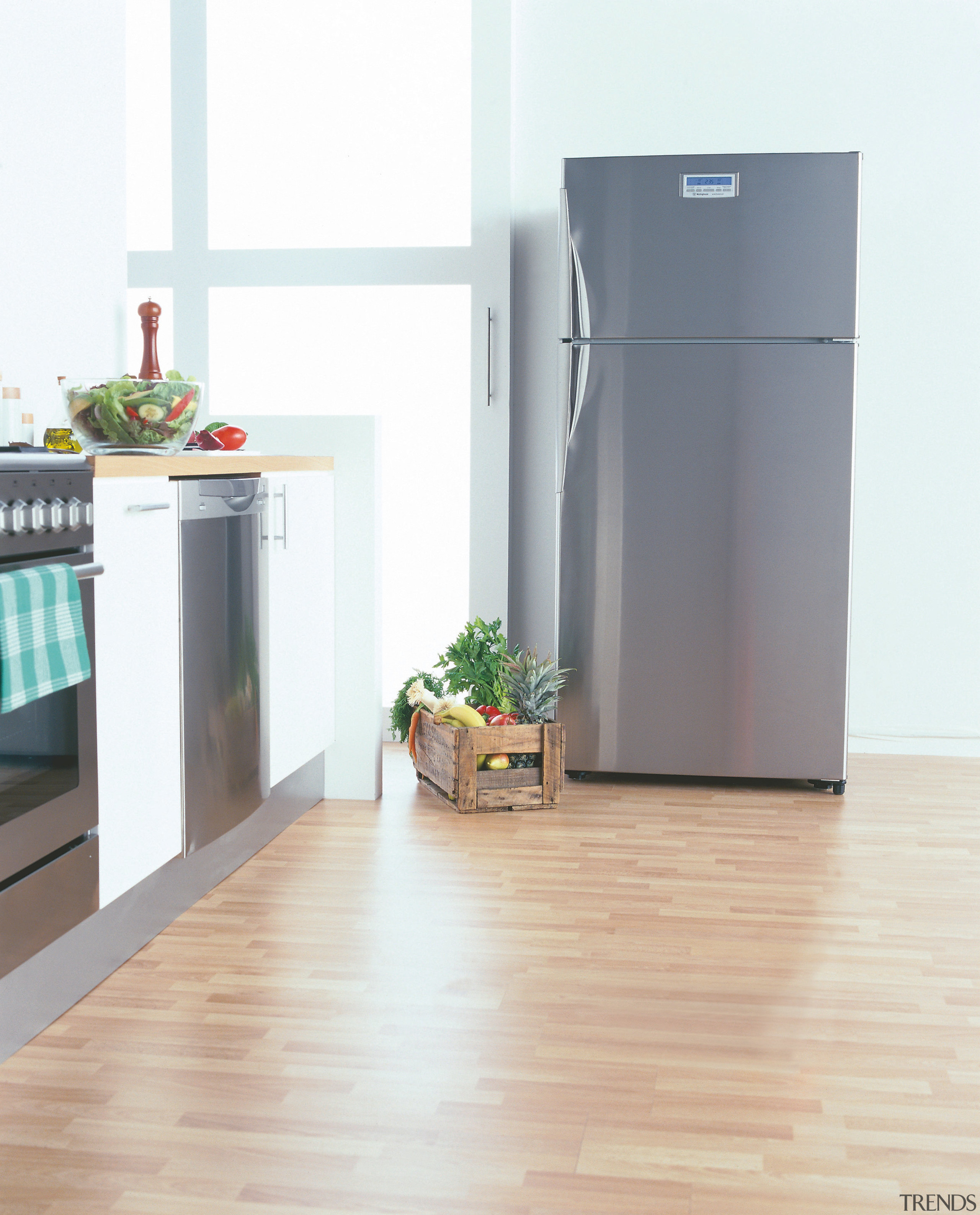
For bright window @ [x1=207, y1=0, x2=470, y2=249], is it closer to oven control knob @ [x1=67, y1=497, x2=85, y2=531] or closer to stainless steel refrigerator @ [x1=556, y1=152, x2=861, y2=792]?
stainless steel refrigerator @ [x1=556, y1=152, x2=861, y2=792]

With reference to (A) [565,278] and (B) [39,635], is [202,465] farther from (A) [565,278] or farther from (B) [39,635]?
(A) [565,278]

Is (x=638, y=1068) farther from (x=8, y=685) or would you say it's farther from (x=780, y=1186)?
(x=8, y=685)

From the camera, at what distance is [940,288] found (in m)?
3.68

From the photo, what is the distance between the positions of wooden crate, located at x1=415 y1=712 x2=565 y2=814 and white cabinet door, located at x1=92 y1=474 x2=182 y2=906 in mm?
998

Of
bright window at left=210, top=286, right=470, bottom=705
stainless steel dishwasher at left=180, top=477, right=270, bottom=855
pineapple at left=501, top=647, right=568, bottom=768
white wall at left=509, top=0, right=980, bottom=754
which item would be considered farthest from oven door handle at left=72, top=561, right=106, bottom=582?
white wall at left=509, top=0, right=980, bottom=754

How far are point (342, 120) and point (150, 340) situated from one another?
1690mm

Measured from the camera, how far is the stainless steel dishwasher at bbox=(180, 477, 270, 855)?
2260 mm

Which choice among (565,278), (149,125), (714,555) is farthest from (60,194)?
(714,555)

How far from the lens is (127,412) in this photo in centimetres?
222

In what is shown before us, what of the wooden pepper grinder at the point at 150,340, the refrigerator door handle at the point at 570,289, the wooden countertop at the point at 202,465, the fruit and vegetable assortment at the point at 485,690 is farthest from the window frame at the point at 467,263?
the wooden pepper grinder at the point at 150,340

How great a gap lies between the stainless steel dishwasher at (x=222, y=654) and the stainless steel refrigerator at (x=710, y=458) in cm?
106

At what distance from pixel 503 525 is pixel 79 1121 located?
2.50 m

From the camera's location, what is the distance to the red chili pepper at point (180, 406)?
229 centimetres

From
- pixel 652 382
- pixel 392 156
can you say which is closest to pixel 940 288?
pixel 652 382
